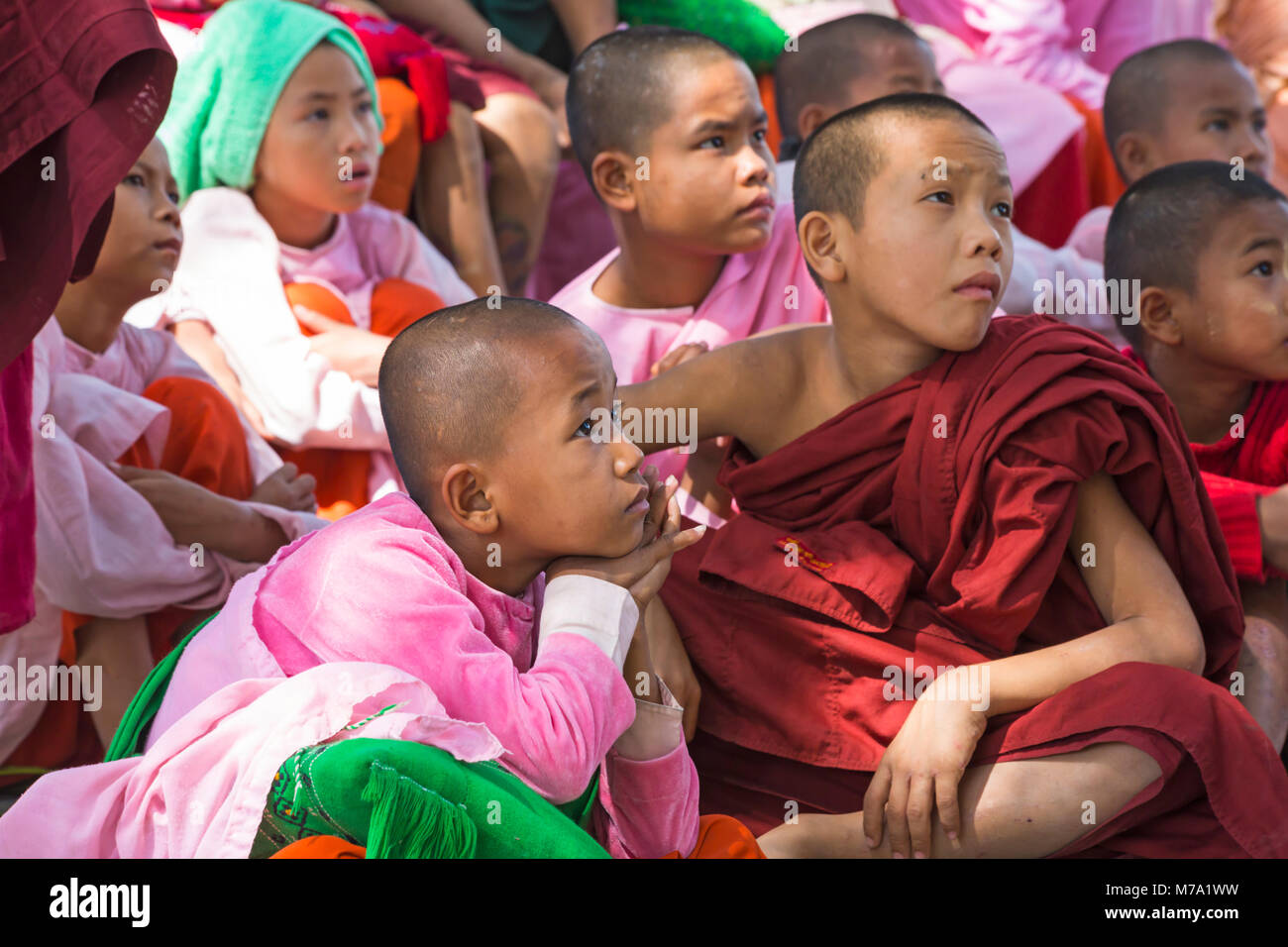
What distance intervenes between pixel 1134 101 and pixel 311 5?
1.89 m

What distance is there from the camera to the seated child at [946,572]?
174cm

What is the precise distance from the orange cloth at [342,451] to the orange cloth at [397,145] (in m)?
0.36

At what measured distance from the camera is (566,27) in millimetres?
3869

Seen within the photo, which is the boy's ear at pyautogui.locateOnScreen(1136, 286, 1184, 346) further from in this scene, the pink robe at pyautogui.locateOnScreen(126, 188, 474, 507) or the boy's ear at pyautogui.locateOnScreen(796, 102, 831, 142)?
the pink robe at pyautogui.locateOnScreen(126, 188, 474, 507)

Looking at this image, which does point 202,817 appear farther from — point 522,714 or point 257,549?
point 257,549

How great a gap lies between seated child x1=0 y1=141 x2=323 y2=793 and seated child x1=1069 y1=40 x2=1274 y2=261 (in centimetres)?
201

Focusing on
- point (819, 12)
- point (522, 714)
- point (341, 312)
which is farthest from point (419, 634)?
point (819, 12)

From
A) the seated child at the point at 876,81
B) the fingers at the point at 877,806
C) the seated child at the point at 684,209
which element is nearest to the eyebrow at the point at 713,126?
the seated child at the point at 684,209

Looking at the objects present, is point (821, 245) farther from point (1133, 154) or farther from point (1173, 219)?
point (1133, 154)

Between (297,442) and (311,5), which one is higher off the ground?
(311,5)

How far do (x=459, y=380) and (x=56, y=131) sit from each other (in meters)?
0.49

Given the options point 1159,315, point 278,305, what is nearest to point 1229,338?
point 1159,315

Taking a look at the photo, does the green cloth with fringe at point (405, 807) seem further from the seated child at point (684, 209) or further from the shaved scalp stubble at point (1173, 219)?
the shaved scalp stubble at point (1173, 219)
